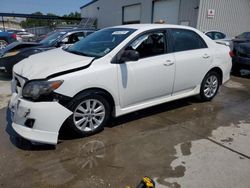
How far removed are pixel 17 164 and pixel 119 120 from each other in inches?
71.1

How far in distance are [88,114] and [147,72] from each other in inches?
45.7

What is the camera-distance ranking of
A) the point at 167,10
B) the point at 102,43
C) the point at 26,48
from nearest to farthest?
the point at 102,43
the point at 26,48
the point at 167,10

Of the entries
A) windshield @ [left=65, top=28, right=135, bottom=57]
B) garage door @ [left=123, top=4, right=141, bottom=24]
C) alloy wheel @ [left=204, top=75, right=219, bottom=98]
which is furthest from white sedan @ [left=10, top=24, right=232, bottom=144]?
garage door @ [left=123, top=4, right=141, bottom=24]

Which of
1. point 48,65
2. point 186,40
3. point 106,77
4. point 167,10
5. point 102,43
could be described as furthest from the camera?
point 167,10

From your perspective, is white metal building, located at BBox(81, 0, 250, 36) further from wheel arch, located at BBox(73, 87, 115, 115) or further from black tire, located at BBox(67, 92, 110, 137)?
black tire, located at BBox(67, 92, 110, 137)

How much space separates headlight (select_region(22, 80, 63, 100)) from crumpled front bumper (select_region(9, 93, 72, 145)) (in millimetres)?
101

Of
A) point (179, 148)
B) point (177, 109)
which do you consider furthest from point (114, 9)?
point (179, 148)

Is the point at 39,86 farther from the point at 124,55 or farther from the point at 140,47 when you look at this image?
the point at 140,47

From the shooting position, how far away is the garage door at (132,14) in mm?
19781

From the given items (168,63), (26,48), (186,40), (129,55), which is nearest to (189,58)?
(186,40)

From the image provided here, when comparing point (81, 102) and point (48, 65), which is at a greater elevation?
point (48, 65)

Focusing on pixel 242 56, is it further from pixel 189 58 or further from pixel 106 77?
pixel 106 77

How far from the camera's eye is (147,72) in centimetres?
385

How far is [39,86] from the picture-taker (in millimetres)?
3023
